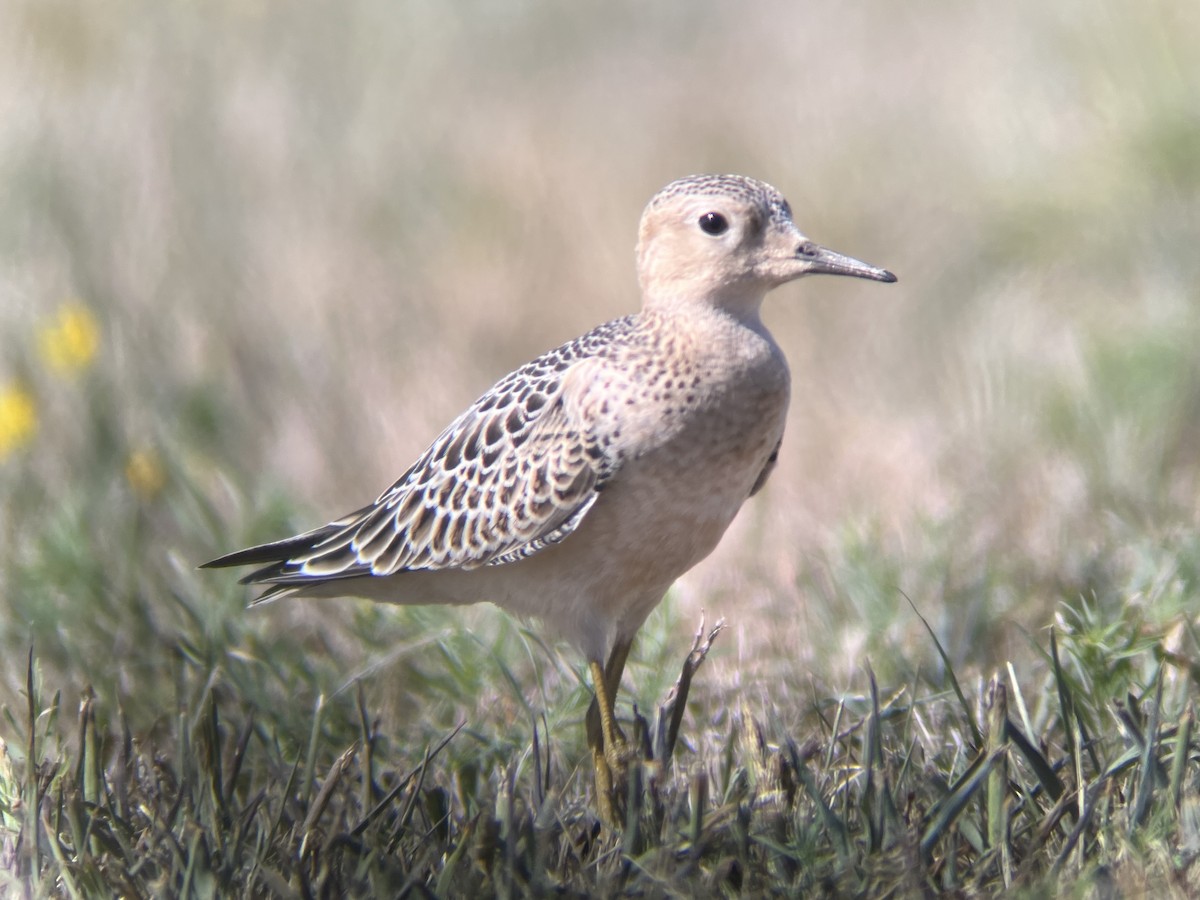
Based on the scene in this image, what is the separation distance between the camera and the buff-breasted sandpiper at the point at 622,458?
3.61 metres

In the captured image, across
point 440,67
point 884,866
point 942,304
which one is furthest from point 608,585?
point 440,67

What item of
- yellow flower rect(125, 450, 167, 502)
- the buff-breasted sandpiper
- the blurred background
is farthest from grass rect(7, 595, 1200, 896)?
yellow flower rect(125, 450, 167, 502)

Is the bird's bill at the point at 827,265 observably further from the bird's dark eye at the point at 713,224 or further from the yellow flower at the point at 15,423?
the yellow flower at the point at 15,423

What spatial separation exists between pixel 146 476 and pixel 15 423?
53cm

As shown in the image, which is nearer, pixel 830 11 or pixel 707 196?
pixel 707 196

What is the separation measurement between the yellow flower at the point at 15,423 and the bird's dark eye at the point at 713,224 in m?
2.68

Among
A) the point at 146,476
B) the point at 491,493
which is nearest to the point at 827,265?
the point at 491,493

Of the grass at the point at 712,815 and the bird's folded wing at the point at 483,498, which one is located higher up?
the bird's folded wing at the point at 483,498

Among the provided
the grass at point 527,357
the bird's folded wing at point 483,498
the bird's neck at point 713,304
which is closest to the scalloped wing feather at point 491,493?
the bird's folded wing at point 483,498

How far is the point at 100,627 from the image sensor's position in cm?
439

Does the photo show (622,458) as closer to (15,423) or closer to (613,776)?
(613,776)

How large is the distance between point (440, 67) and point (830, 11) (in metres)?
3.11

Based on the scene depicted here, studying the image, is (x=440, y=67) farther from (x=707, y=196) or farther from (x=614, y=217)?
(x=707, y=196)

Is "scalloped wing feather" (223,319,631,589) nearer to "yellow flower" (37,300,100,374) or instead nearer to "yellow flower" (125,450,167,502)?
"yellow flower" (125,450,167,502)
